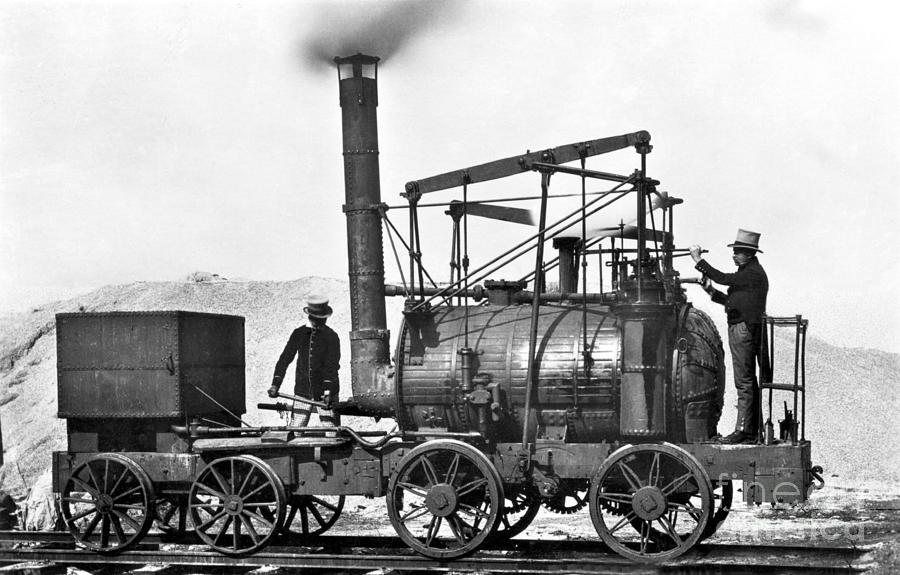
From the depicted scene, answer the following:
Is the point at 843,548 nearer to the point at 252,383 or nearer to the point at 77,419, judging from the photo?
the point at 77,419

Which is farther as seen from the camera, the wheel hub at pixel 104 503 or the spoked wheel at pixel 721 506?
the wheel hub at pixel 104 503

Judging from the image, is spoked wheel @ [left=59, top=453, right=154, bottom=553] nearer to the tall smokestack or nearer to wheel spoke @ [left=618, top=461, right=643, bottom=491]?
the tall smokestack

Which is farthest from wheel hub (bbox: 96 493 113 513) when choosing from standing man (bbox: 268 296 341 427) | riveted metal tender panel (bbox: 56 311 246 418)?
standing man (bbox: 268 296 341 427)

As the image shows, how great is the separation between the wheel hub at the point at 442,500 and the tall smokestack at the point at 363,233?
1279mm

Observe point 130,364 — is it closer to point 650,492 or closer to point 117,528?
point 117,528

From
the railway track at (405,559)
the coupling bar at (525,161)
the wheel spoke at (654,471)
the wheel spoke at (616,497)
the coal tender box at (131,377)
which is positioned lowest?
the railway track at (405,559)

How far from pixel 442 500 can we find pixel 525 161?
10.8 ft

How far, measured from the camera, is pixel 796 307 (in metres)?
59.3

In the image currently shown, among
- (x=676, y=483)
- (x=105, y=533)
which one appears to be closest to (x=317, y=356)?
(x=105, y=533)

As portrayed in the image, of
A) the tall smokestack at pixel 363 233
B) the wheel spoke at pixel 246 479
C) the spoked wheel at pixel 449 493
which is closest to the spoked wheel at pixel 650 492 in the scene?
the spoked wheel at pixel 449 493

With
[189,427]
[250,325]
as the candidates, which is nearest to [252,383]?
[250,325]

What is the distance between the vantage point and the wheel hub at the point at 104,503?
35.0 ft

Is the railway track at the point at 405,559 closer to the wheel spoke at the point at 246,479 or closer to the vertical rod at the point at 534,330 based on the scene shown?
the wheel spoke at the point at 246,479

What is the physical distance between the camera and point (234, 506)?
10312 mm
